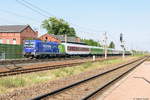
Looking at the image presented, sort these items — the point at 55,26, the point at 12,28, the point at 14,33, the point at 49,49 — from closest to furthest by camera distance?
1. the point at 49,49
2. the point at 14,33
3. the point at 12,28
4. the point at 55,26

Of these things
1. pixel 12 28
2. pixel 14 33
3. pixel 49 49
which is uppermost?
pixel 12 28

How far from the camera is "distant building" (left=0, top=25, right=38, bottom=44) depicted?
257 ft

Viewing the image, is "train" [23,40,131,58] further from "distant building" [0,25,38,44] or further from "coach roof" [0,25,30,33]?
"coach roof" [0,25,30,33]

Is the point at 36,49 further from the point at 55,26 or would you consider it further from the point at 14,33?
the point at 55,26

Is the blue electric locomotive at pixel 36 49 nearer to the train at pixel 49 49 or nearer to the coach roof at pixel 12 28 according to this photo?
the train at pixel 49 49

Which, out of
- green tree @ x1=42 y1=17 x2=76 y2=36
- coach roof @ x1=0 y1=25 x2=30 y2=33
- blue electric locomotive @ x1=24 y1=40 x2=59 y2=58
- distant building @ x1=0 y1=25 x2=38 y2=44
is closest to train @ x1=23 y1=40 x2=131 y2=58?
blue electric locomotive @ x1=24 y1=40 x2=59 y2=58

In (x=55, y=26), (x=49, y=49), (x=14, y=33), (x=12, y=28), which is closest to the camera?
(x=49, y=49)

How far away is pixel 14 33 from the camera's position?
78.9 meters

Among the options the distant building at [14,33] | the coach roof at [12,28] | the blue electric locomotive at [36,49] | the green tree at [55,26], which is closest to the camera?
the blue electric locomotive at [36,49]

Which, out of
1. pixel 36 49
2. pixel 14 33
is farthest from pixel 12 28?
pixel 36 49

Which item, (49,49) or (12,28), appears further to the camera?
(12,28)

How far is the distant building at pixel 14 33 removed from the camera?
257 feet

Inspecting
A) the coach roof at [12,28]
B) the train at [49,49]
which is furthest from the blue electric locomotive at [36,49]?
the coach roof at [12,28]

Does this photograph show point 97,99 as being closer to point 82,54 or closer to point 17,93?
point 17,93
